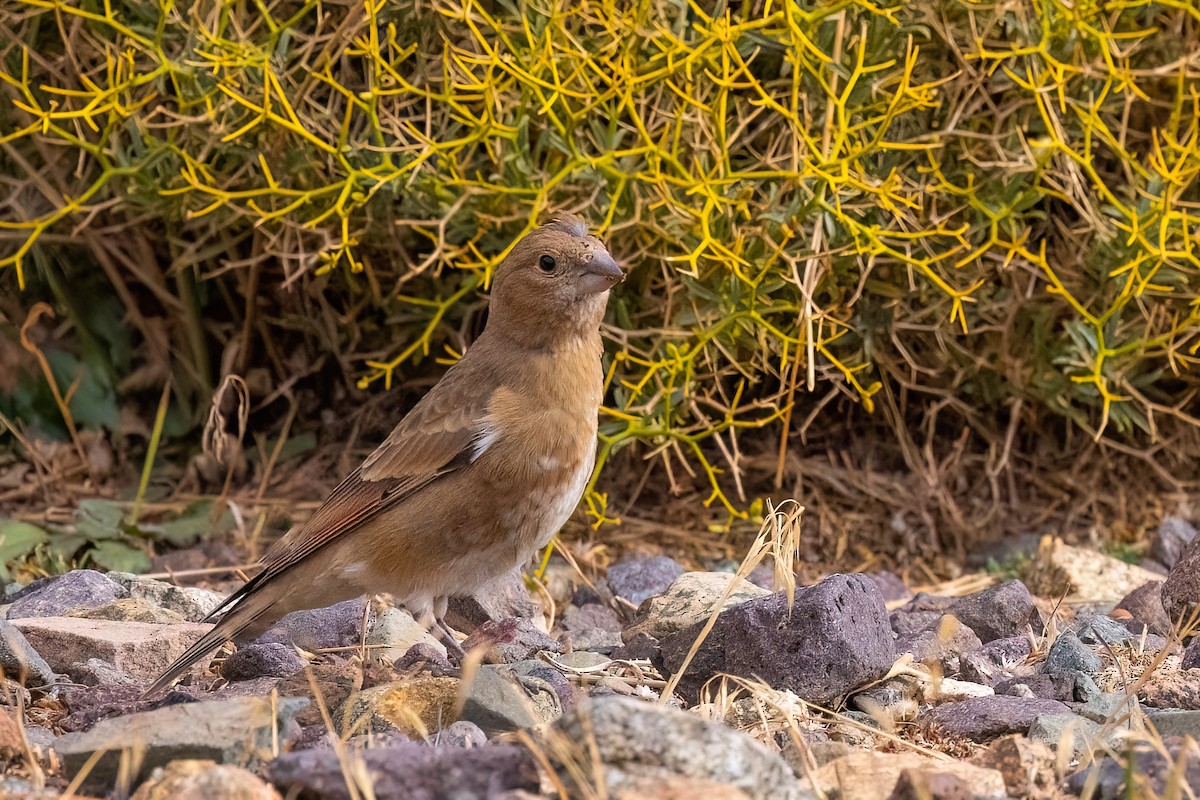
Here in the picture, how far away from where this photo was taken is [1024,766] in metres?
2.85

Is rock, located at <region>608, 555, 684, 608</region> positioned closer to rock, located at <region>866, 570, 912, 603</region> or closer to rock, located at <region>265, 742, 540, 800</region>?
rock, located at <region>866, 570, 912, 603</region>

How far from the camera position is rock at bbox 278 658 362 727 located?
3.24 meters

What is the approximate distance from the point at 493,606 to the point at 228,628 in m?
1.01

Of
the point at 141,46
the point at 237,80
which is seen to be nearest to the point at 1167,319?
the point at 237,80

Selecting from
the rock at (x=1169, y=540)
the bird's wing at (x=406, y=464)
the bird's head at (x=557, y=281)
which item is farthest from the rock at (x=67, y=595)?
the rock at (x=1169, y=540)

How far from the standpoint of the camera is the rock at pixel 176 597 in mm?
4461

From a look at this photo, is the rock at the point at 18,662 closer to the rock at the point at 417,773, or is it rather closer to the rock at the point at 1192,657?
the rock at the point at 417,773

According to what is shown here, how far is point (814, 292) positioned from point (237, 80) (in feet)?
6.93

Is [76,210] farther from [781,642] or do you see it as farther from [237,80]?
[781,642]

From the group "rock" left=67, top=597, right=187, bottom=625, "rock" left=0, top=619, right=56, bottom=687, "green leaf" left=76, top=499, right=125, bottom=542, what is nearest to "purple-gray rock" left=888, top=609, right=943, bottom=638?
"rock" left=67, top=597, right=187, bottom=625

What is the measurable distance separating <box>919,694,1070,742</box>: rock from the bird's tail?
174cm

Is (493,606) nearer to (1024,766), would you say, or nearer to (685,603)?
(685,603)

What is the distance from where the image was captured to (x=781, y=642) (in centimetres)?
352

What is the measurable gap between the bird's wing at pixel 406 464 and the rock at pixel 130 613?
0.20 metres
